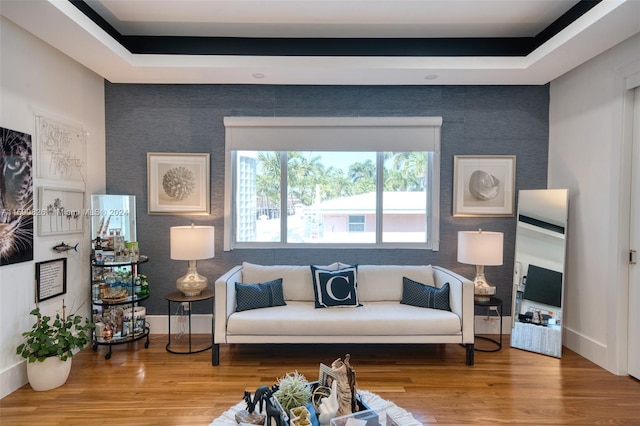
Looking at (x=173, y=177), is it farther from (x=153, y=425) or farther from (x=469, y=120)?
(x=469, y=120)

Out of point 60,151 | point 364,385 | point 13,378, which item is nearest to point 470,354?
point 364,385

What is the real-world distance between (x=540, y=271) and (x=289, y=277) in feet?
8.26

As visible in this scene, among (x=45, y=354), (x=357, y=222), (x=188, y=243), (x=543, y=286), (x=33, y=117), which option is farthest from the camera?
(x=357, y=222)

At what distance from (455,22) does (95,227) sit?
386 cm

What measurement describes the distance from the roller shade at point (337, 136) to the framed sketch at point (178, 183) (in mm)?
441

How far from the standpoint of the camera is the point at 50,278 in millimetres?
3035

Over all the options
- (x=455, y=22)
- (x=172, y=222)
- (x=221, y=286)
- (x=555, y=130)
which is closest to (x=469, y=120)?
(x=555, y=130)

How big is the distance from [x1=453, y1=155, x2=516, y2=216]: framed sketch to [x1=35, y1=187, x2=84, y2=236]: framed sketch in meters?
3.82

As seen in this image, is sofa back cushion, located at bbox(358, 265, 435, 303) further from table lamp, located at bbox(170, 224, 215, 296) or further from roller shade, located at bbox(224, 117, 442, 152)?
table lamp, located at bbox(170, 224, 215, 296)

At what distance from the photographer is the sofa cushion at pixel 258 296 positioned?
3250 mm

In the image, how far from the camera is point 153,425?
2.25 m

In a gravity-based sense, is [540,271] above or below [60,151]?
below

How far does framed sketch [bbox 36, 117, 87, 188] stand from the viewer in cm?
295

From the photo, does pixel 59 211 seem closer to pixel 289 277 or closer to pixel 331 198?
pixel 289 277
